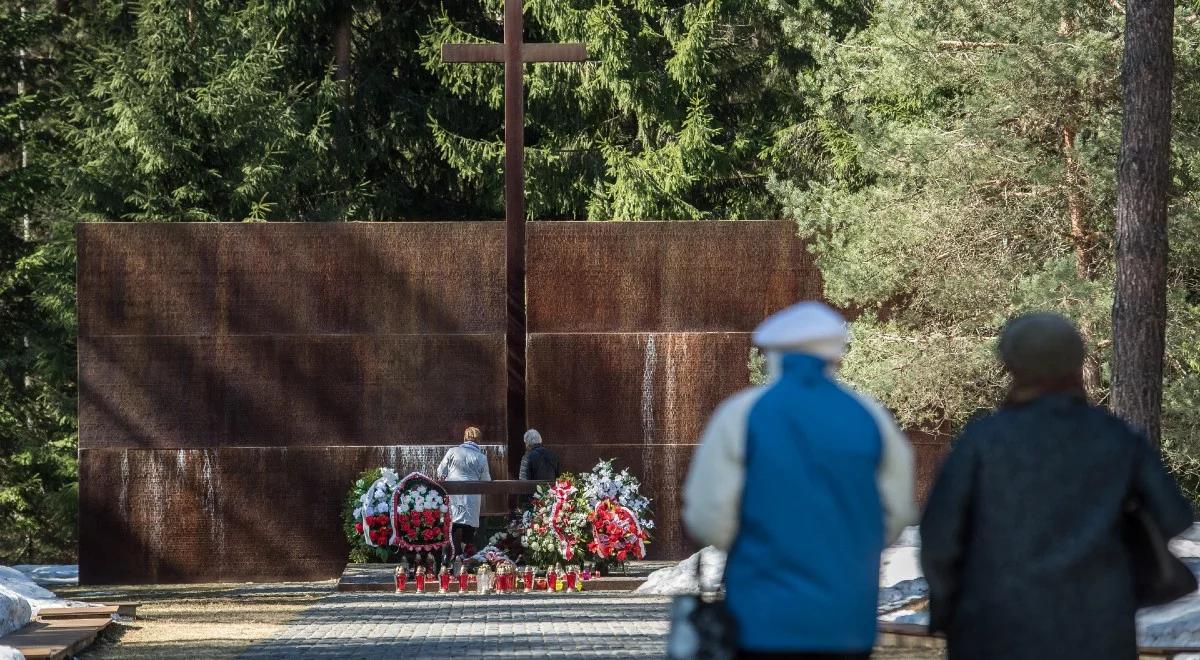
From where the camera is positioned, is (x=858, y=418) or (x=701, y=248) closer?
(x=858, y=418)

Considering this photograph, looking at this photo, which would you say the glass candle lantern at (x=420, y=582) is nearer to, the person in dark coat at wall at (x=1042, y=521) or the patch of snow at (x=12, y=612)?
the patch of snow at (x=12, y=612)

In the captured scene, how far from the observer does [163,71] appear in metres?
24.8

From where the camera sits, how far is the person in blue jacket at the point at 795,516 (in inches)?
172

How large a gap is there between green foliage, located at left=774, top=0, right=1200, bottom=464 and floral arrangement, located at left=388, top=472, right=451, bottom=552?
4.97 m

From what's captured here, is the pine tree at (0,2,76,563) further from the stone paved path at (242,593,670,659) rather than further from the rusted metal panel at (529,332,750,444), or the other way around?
the stone paved path at (242,593,670,659)

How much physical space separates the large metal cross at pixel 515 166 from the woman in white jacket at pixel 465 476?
863mm

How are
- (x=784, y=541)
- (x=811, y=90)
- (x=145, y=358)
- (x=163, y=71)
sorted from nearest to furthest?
(x=784, y=541) < (x=145, y=358) < (x=163, y=71) < (x=811, y=90)

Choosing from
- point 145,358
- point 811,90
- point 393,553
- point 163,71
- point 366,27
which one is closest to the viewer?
point 393,553

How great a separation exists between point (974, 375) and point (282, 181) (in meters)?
11.0

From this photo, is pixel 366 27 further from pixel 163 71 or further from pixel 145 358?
pixel 145 358

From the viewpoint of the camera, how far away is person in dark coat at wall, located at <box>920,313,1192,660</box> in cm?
466

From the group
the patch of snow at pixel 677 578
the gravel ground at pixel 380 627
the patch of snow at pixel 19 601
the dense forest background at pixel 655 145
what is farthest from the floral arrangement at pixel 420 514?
the dense forest background at pixel 655 145

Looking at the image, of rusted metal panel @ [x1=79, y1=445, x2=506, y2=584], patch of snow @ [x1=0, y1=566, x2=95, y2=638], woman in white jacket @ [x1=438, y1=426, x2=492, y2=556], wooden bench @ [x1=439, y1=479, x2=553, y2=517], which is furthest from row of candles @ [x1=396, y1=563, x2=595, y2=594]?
patch of snow @ [x1=0, y1=566, x2=95, y2=638]

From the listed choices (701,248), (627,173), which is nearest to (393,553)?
(701,248)
